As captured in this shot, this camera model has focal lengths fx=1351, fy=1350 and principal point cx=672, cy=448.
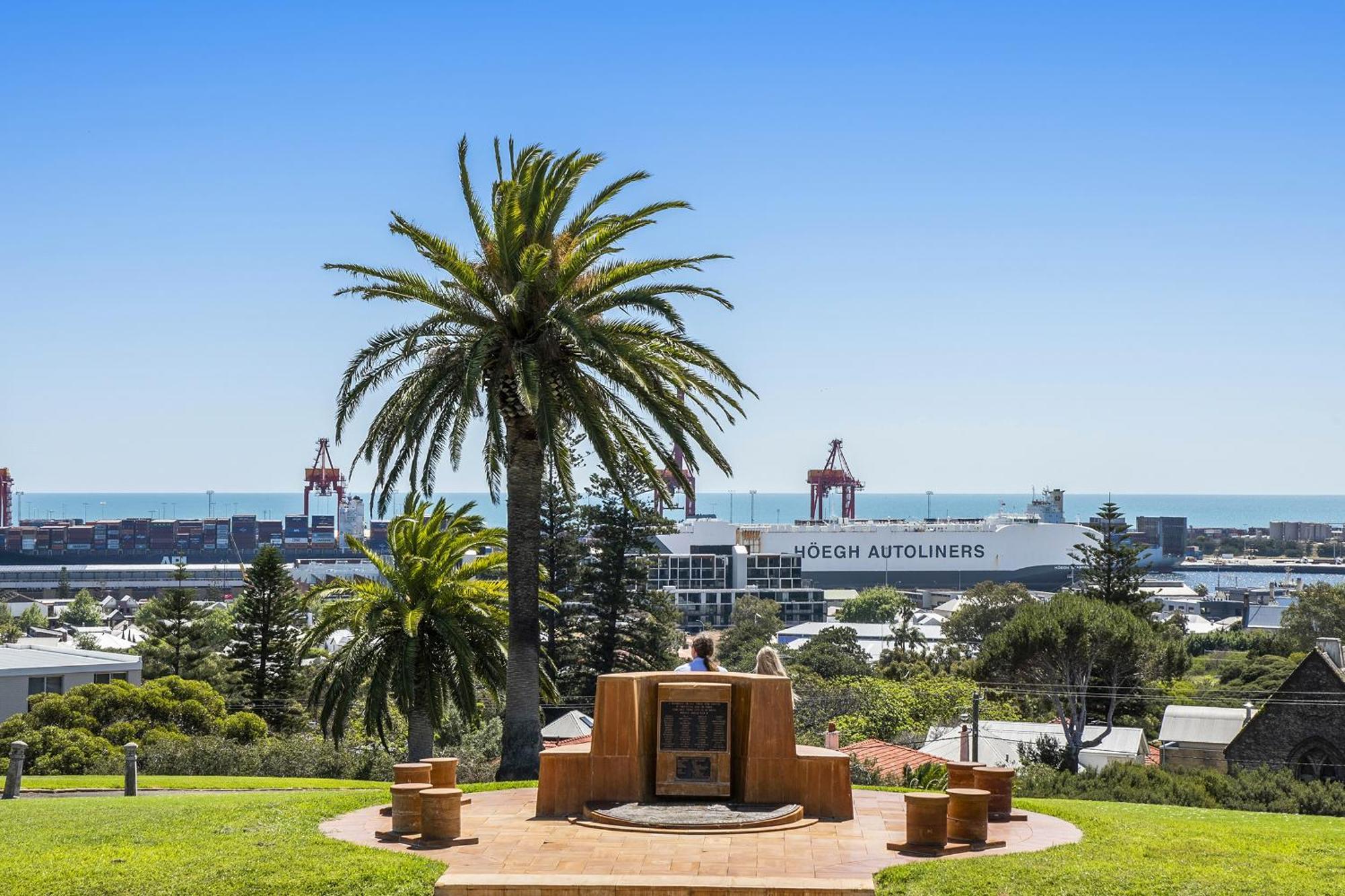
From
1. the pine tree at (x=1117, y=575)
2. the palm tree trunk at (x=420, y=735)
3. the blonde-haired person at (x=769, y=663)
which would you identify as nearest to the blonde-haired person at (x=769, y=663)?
the blonde-haired person at (x=769, y=663)

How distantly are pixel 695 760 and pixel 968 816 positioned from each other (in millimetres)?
2724

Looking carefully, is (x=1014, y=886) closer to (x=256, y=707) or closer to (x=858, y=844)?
(x=858, y=844)

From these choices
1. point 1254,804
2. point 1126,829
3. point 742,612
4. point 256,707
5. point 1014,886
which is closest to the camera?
point 1014,886

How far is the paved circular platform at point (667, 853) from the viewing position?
31.5 feet

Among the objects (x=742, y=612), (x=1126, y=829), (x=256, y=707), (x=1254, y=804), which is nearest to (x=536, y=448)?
(x=1126, y=829)

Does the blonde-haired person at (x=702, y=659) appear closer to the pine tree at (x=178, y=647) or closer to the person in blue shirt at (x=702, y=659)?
the person in blue shirt at (x=702, y=659)

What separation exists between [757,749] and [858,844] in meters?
1.69

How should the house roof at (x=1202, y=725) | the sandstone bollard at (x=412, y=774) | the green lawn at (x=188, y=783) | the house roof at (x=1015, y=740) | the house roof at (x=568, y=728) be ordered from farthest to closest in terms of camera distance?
1. the house roof at (x=1202, y=725)
2. the house roof at (x=1015, y=740)
3. the house roof at (x=568, y=728)
4. the green lawn at (x=188, y=783)
5. the sandstone bollard at (x=412, y=774)

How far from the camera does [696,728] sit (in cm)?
1286

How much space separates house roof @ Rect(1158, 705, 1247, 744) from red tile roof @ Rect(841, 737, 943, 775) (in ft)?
41.0

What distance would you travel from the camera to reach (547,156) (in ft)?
60.4

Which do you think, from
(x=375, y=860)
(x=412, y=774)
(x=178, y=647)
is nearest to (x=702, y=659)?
(x=412, y=774)

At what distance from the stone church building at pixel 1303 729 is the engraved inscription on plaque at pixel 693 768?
20530 millimetres

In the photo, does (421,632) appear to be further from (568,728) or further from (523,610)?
(568,728)
